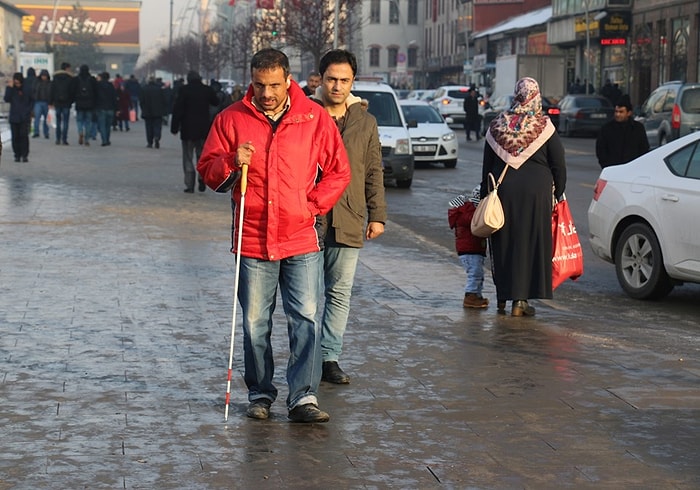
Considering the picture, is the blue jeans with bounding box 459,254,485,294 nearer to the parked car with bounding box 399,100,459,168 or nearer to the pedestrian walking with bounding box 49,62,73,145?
the parked car with bounding box 399,100,459,168

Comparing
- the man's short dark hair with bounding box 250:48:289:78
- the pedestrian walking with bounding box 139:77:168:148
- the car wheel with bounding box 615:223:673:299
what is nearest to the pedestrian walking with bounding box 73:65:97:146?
the pedestrian walking with bounding box 139:77:168:148

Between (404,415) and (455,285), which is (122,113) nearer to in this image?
(455,285)

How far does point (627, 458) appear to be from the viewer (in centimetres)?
635

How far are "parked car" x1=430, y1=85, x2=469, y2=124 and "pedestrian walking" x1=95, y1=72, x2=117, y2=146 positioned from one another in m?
25.3

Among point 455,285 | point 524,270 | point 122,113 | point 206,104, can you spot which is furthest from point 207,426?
point 122,113

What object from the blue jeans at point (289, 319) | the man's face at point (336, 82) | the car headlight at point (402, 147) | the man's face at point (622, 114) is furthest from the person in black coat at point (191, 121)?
the blue jeans at point (289, 319)

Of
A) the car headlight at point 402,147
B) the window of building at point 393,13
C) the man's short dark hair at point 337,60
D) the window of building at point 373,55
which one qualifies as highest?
the window of building at point 393,13

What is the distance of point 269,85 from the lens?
6.72 meters

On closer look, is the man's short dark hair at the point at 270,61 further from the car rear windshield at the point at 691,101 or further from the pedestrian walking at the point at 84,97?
the pedestrian walking at the point at 84,97

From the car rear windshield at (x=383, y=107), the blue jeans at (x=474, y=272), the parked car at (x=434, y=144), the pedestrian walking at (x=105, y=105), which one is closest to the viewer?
the blue jeans at (x=474, y=272)

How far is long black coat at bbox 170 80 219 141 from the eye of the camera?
20.4 meters

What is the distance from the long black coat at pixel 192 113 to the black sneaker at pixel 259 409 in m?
13.4

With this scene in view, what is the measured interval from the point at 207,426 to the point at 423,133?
2277cm

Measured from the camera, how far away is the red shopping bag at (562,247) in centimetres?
1045
